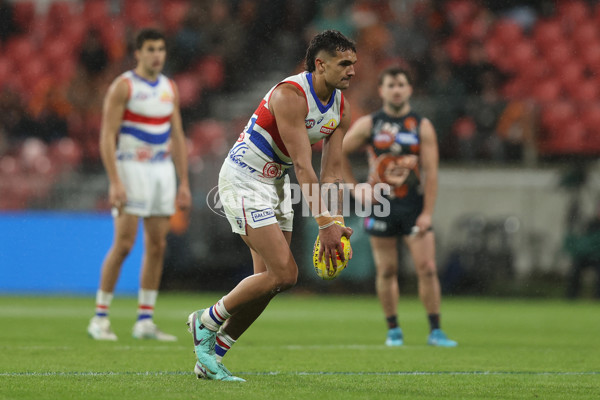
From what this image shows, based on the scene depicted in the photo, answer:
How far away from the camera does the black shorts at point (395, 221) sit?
321 inches

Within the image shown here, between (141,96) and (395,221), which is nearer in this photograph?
(395,221)

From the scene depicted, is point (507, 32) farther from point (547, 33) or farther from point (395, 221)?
point (395, 221)

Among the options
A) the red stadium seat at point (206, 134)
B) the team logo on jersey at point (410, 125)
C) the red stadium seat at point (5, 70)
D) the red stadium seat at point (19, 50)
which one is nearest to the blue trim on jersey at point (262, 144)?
the team logo on jersey at point (410, 125)

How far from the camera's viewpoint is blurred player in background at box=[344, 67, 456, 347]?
320 inches

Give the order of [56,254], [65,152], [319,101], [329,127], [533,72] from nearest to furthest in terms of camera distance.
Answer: [319,101] → [329,127] → [56,254] → [65,152] → [533,72]

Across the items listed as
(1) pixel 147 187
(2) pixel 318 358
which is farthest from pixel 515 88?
(2) pixel 318 358

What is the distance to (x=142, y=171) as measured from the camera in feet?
27.5

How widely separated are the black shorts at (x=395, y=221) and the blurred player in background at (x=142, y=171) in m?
1.66

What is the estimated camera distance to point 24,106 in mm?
16828

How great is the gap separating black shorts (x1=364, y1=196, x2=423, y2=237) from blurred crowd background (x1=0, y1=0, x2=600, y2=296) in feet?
20.1

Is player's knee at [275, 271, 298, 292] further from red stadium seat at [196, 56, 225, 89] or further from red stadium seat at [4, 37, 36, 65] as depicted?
red stadium seat at [4, 37, 36, 65]

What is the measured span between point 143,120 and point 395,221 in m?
2.38

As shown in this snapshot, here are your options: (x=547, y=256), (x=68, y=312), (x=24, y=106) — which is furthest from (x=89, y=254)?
(x=547, y=256)

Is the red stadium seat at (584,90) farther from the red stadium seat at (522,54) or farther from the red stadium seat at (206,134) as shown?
the red stadium seat at (206,134)
